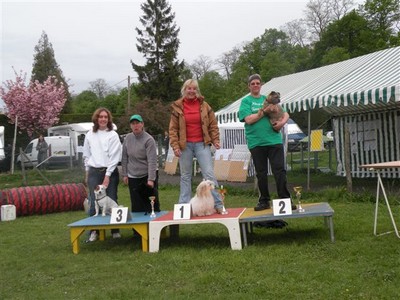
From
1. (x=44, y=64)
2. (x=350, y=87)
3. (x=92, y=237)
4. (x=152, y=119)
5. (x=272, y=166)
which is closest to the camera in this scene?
(x=272, y=166)

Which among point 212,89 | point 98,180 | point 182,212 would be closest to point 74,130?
point 98,180

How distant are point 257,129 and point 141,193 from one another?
1.73m

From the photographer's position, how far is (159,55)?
50.8 m

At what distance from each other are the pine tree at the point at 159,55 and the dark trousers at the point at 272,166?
43435mm

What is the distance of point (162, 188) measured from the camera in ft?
45.2

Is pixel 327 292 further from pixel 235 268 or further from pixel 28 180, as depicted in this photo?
pixel 28 180

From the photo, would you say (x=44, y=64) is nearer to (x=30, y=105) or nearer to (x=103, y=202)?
(x=30, y=105)

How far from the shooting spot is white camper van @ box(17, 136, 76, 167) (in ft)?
51.7

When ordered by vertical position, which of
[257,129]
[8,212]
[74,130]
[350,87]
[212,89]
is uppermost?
[212,89]

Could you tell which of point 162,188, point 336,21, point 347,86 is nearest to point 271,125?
point 347,86

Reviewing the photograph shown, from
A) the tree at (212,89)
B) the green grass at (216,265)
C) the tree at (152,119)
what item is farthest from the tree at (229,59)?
the green grass at (216,265)

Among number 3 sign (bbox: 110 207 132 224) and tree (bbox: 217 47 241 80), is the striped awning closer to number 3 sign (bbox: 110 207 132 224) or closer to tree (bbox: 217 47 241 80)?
number 3 sign (bbox: 110 207 132 224)

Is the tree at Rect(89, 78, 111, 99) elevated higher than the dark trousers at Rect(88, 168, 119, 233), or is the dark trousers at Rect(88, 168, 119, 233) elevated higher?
the tree at Rect(89, 78, 111, 99)

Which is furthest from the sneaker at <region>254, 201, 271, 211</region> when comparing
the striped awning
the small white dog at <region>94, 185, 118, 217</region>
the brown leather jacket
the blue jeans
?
the striped awning
